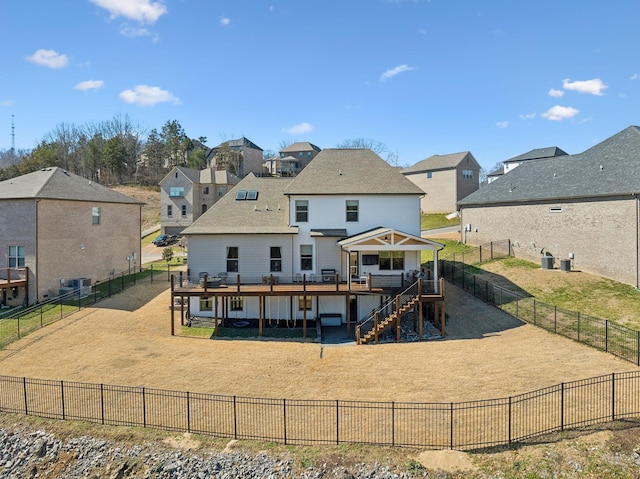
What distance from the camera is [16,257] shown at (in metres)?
26.8

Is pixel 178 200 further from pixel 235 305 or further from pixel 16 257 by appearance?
pixel 235 305

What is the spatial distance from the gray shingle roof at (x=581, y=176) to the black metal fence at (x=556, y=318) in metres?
7.43

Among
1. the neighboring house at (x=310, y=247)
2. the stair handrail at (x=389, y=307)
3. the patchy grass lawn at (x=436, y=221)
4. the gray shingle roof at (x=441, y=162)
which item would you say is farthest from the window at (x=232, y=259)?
the gray shingle roof at (x=441, y=162)

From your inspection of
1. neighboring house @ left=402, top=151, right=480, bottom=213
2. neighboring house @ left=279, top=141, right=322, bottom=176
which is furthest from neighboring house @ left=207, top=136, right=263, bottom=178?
neighboring house @ left=402, top=151, right=480, bottom=213

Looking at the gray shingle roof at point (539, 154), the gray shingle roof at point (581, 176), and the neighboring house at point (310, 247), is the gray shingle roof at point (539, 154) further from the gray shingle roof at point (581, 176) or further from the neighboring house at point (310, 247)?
the neighboring house at point (310, 247)

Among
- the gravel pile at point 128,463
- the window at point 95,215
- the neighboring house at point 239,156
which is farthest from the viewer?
the neighboring house at point 239,156

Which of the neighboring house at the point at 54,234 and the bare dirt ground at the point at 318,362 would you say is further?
the neighboring house at the point at 54,234

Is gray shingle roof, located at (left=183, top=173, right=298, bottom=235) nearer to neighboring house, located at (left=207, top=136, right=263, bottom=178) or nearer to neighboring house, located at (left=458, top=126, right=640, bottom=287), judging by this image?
neighboring house, located at (left=458, top=126, right=640, bottom=287)

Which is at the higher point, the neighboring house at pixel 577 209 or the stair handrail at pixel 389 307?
the neighboring house at pixel 577 209

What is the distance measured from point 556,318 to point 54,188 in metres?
31.3

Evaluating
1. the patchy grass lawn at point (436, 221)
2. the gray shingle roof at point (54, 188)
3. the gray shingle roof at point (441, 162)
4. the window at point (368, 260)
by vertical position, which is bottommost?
the window at point (368, 260)

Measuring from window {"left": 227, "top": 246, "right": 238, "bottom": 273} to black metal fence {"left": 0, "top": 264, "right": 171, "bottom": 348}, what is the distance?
31.8 ft

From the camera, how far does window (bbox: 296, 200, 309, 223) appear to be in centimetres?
2470

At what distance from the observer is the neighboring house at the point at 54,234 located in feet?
86.5
